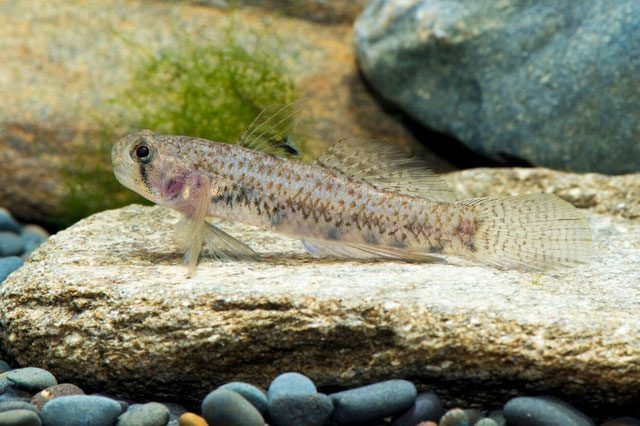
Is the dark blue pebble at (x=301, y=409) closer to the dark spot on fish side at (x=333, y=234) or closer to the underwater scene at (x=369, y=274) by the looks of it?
the underwater scene at (x=369, y=274)

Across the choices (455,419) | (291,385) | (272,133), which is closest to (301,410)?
(291,385)

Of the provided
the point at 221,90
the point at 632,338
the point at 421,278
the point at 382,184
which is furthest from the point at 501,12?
the point at 632,338

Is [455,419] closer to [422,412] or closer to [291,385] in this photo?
[422,412]

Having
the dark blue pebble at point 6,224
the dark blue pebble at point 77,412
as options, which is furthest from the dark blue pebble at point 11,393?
the dark blue pebble at point 6,224

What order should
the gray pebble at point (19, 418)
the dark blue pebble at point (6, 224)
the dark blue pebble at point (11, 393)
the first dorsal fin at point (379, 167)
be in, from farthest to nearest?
1. the dark blue pebble at point (6, 224)
2. the first dorsal fin at point (379, 167)
3. the dark blue pebble at point (11, 393)
4. the gray pebble at point (19, 418)

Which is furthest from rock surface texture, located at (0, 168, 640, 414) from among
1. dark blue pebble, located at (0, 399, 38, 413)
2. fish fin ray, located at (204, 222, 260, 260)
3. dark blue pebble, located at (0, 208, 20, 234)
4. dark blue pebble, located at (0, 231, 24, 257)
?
dark blue pebble, located at (0, 208, 20, 234)
